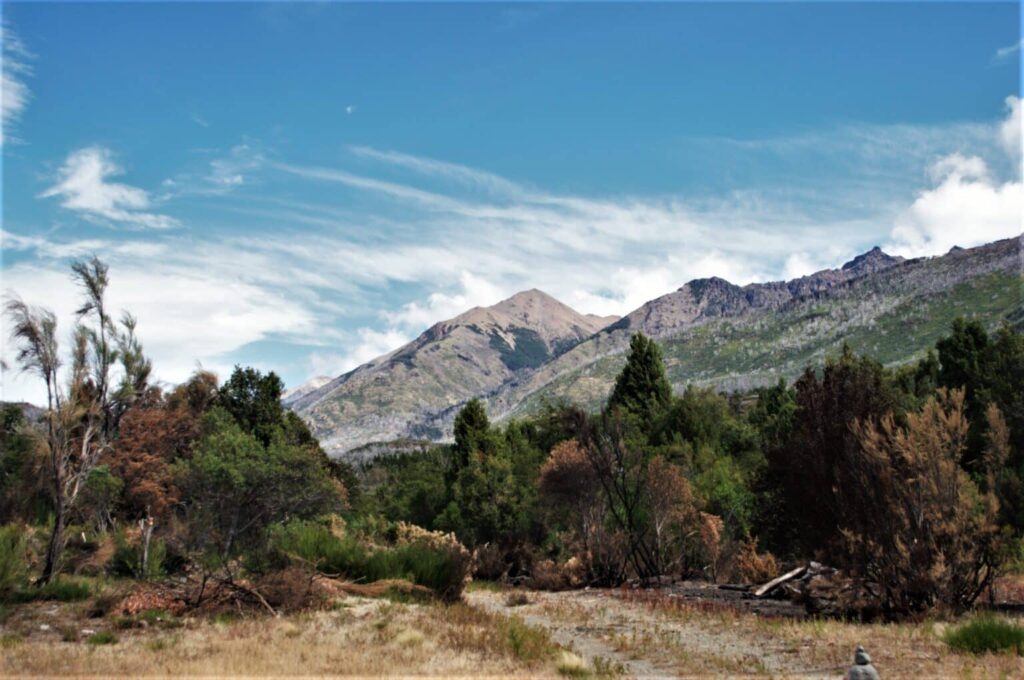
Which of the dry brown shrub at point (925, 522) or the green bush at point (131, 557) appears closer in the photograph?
the dry brown shrub at point (925, 522)

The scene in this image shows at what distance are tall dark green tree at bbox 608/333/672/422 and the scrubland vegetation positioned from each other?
40.8ft

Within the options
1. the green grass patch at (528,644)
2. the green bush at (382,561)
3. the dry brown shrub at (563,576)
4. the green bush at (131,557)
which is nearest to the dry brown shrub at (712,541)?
the dry brown shrub at (563,576)

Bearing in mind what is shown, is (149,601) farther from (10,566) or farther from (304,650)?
(304,650)

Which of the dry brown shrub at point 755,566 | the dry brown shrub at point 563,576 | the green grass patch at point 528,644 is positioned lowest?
the dry brown shrub at point 563,576

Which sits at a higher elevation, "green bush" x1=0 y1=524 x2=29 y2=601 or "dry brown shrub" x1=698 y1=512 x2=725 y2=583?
"green bush" x1=0 y1=524 x2=29 y2=601

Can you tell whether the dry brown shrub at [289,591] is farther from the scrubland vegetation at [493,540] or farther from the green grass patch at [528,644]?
the green grass patch at [528,644]

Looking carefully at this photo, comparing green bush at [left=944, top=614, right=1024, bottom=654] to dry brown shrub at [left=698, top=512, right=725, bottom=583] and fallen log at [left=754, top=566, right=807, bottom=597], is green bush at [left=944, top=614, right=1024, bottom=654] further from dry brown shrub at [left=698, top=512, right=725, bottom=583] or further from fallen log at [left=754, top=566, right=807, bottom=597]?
dry brown shrub at [left=698, top=512, right=725, bottom=583]

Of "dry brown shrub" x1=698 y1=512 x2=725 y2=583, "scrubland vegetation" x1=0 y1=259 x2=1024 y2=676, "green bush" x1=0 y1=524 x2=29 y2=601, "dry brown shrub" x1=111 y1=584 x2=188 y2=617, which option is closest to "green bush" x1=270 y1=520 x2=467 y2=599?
"scrubland vegetation" x1=0 y1=259 x2=1024 y2=676

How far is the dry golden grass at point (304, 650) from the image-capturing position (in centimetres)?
1076

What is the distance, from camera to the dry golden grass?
1076 cm

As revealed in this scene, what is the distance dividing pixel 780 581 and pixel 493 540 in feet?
67.8

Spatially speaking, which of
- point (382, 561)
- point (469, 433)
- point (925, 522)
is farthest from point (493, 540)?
point (925, 522)

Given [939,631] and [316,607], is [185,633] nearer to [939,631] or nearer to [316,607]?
[316,607]

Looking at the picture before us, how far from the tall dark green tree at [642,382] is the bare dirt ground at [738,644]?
37854 millimetres
